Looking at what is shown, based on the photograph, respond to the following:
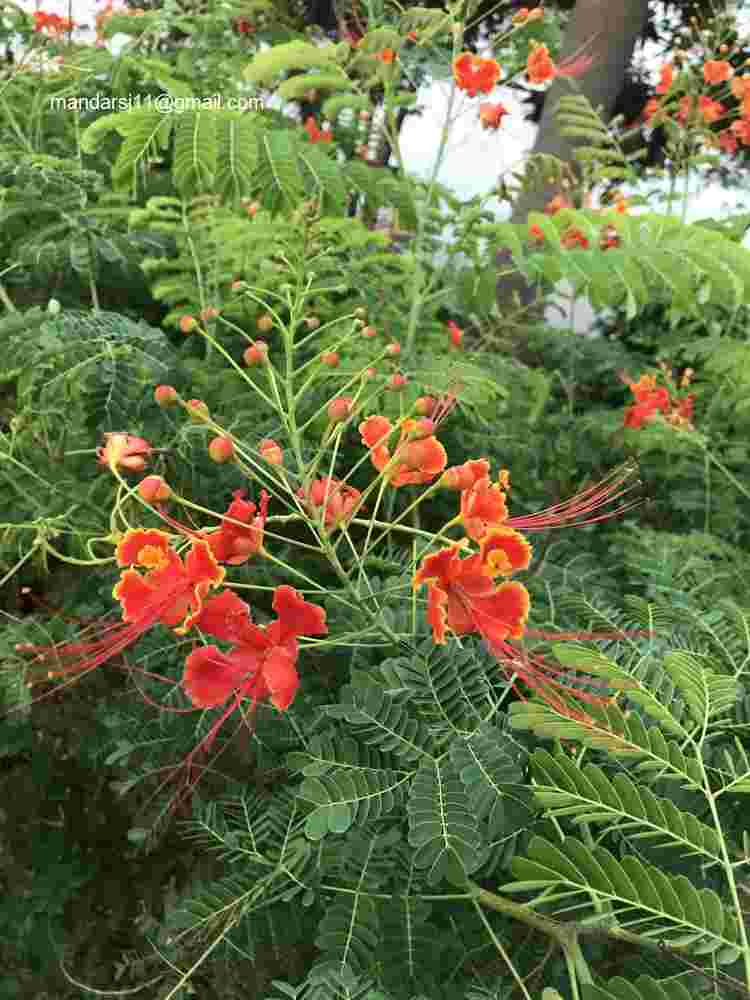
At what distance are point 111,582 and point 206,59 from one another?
245 centimetres

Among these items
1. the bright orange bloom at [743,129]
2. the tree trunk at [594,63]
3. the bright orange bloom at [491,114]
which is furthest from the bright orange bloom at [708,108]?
the bright orange bloom at [491,114]

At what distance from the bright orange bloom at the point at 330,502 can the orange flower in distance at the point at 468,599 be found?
0.37ft

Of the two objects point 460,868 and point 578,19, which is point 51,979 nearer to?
point 460,868

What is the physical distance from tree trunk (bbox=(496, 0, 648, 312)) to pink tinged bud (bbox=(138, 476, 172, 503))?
4.28m

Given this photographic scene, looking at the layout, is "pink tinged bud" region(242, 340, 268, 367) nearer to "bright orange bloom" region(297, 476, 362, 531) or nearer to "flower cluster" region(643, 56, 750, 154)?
"bright orange bloom" region(297, 476, 362, 531)

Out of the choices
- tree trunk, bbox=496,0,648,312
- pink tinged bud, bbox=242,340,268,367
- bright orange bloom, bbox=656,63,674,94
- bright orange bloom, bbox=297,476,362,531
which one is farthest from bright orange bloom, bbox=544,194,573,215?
bright orange bloom, bbox=297,476,362,531

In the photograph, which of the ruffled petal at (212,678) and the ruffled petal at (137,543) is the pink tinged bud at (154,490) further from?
the ruffled petal at (212,678)

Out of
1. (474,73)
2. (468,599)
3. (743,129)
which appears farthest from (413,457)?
(743,129)

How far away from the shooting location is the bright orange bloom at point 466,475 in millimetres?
1149

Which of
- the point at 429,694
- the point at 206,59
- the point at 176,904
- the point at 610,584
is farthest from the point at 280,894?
the point at 206,59

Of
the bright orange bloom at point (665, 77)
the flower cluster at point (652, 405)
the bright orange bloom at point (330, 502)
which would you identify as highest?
the bright orange bloom at point (665, 77)

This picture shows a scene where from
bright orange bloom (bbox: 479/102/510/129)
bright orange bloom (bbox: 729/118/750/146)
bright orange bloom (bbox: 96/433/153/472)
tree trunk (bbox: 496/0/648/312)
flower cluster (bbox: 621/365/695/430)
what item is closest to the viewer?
bright orange bloom (bbox: 96/433/153/472)

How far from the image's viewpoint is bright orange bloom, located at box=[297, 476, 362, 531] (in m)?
1.05

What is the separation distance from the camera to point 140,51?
101 inches
